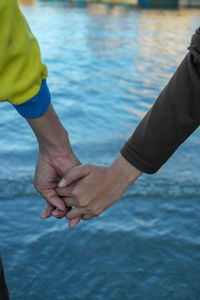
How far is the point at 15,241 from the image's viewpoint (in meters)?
2.28

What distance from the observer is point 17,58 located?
4.06ft

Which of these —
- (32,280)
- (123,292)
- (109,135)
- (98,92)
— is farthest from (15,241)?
(98,92)

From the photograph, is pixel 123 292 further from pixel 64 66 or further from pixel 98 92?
pixel 64 66

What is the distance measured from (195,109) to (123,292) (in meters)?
0.97

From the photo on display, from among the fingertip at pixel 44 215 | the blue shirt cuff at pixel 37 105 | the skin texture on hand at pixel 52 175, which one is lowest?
the fingertip at pixel 44 215

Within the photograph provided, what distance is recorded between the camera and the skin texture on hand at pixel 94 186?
5.39 feet

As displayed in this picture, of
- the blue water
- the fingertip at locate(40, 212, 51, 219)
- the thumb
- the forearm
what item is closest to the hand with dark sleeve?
the forearm

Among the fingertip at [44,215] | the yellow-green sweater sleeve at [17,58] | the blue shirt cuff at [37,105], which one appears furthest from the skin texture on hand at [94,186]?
the yellow-green sweater sleeve at [17,58]

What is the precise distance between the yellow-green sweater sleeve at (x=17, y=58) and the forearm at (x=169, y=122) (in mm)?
401

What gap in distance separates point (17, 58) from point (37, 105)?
0.26 m

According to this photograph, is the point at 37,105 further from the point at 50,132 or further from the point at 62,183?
the point at 62,183

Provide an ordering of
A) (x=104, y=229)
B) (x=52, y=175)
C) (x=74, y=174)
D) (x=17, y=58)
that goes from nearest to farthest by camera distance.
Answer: (x=17, y=58) → (x=74, y=174) → (x=52, y=175) → (x=104, y=229)

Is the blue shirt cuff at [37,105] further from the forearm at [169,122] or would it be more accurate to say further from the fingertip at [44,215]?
the fingertip at [44,215]

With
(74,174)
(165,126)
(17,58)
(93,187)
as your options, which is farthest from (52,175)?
(17,58)
